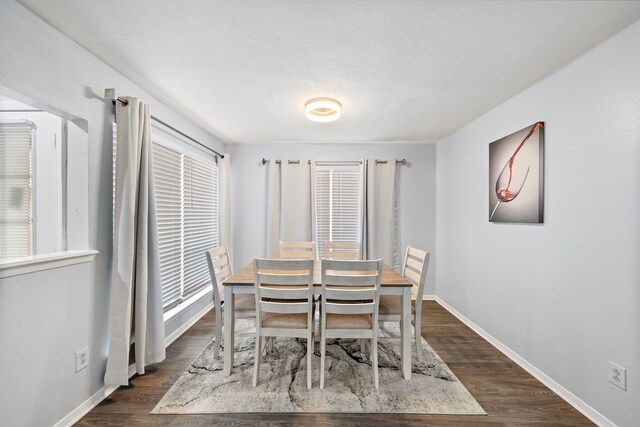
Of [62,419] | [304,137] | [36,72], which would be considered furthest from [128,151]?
[304,137]

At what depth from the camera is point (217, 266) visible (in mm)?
2426

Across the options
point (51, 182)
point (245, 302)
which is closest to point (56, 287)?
point (51, 182)

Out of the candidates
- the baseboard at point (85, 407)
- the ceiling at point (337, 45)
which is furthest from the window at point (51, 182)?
the baseboard at point (85, 407)

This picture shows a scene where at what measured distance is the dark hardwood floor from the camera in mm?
1704

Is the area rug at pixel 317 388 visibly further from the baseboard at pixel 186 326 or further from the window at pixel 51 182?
the window at pixel 51 182

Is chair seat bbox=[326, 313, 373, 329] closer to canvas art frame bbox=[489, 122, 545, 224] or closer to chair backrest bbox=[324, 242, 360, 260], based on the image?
chair backrest bbox=[324, 242, 360, 260]

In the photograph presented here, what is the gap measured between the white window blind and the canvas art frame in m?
3.72

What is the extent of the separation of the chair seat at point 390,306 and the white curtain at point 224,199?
2.38 meters

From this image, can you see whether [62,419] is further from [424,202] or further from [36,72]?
[424,202]

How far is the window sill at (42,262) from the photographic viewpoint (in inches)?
52.3

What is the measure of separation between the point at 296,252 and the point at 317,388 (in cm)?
167

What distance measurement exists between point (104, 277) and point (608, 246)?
327 centimetres

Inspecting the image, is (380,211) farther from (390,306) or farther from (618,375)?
(618,375)

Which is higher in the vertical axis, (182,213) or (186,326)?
(182,213)
